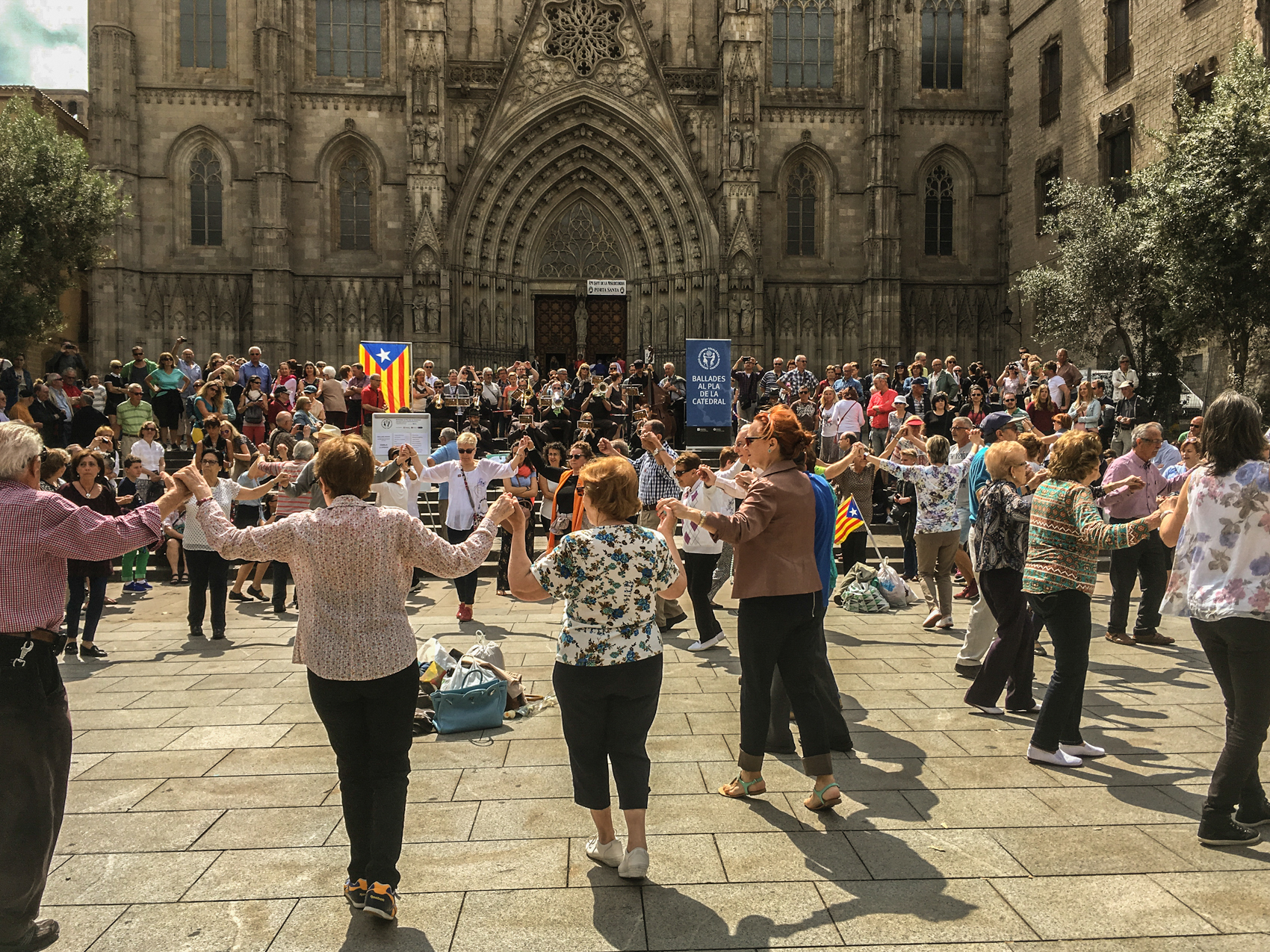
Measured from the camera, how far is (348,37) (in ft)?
91.2

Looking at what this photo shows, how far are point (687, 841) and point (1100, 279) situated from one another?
1985 centimetres

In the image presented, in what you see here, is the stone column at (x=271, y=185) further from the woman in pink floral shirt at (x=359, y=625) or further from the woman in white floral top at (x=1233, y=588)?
the woman in white floral top at (x=1233, y=588)

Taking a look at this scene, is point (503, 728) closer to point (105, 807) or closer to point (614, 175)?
point (105, 807)

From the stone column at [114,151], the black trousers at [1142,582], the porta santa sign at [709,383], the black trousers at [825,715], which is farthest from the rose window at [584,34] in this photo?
the black trousers at [825,715]

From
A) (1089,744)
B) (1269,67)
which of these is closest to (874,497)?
(1269,67)

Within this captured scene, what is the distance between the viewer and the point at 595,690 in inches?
160

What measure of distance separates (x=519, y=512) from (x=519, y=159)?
25230 millimetres

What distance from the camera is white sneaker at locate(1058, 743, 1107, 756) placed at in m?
5.78

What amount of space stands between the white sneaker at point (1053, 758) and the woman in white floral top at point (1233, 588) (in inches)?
39.7

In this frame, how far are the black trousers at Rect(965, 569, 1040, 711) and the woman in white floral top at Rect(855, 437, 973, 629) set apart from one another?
2.38 m

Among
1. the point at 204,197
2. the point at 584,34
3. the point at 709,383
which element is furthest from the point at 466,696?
the point at 204,197

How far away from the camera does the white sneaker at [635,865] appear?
163 inches

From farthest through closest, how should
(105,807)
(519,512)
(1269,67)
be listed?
(1269,67) → (105,807) → (519,512)

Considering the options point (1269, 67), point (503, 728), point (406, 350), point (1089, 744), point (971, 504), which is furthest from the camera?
point (406, 350)
